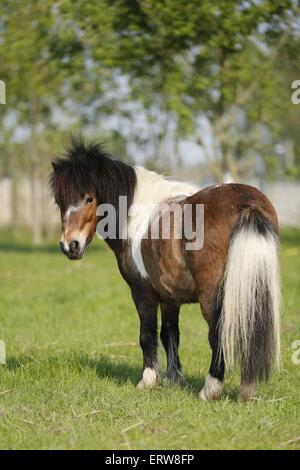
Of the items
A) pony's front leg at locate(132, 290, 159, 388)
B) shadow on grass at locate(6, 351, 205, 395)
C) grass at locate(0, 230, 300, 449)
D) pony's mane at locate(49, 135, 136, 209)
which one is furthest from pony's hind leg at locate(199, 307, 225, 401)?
pony's mane at locate(49, 135, 136, 209)

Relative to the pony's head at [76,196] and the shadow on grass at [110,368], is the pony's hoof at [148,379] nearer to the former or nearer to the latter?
the shadow on grass at [110,368]

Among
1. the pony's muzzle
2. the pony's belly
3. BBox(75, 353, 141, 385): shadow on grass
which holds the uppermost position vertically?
the pony's muzzle

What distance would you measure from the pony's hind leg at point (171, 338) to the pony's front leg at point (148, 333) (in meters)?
0.14

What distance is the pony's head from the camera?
5.27 meters

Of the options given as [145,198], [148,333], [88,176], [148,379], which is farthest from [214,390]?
[88,176]

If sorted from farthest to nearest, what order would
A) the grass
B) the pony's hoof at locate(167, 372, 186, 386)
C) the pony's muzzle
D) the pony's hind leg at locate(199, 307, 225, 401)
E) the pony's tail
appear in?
1. the pony's hoof at locate(167, 372, 186, 386)
2. the pony's muzzle
3. the pony's hind leg at locate(199, 307, 225, 401)
4. the pony's tail
5. the grass

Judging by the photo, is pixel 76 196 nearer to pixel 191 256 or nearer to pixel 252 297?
pixel 191 256

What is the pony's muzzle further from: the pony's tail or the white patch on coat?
the pony's tail

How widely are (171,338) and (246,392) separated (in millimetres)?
1081

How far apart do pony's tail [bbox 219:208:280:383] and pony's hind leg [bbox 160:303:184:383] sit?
40.9 inches

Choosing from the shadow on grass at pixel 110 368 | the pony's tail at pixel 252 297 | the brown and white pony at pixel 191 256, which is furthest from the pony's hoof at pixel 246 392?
the shadow on grass at pixel 110 368

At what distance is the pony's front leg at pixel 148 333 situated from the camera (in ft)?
18.1

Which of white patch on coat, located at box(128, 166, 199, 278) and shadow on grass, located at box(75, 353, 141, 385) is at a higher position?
white patch on coat, located at box(128, 166, 199, 278)
